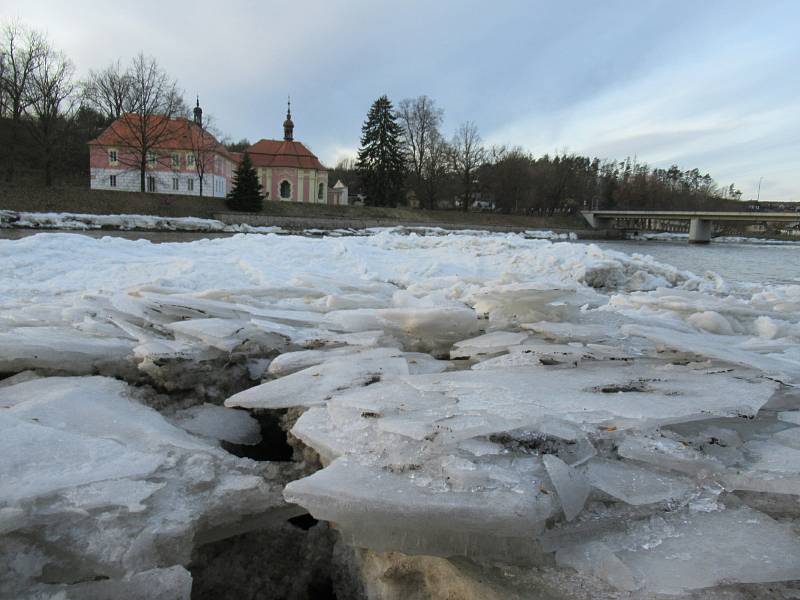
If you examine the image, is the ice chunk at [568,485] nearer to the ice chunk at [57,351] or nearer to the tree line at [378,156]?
the ice chunk at [57,351]

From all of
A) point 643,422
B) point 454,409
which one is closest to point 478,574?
point 454,409

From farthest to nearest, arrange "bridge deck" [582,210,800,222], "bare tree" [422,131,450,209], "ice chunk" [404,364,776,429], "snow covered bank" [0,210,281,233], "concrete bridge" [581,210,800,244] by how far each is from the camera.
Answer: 1. "bare tree" [422,131,450,209]
2. "concrete bridge" [581,210,800,244]
3. "bridge deck" [582,210,800,222]
4. "snow covered bank" [0,210,281,233]
5. "ice chunk" [404,364,776,429]

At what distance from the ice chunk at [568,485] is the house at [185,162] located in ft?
118

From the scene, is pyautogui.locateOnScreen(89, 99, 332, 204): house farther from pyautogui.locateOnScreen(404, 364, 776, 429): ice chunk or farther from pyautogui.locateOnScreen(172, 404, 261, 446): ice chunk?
pyautogui.locateOnScreen(404, 364, 776, 429): ice chunk

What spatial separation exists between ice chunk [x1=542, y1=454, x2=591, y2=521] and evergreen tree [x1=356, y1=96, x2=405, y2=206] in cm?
4540

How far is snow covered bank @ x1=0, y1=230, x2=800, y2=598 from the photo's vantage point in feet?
3.97

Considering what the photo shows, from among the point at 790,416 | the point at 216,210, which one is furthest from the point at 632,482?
the point at 216,210

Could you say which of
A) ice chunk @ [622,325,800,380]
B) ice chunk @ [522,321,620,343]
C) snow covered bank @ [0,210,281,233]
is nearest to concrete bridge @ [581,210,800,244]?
snow covered bank @ [0,210,281,233]

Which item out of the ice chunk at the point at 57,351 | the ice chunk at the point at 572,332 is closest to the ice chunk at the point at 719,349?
the ice chunk at the point at 572,332

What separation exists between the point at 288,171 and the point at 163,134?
635 inches

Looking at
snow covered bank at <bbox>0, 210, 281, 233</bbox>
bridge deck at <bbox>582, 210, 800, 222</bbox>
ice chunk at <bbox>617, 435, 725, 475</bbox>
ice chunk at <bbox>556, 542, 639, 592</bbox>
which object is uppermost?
bridge deck at <bbox>582, 210, 800, 222</bbox>

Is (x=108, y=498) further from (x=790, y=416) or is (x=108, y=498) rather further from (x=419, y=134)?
(x=419, y=134)

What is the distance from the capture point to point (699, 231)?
4112 centimetres

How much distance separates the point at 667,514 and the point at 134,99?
3836cm
